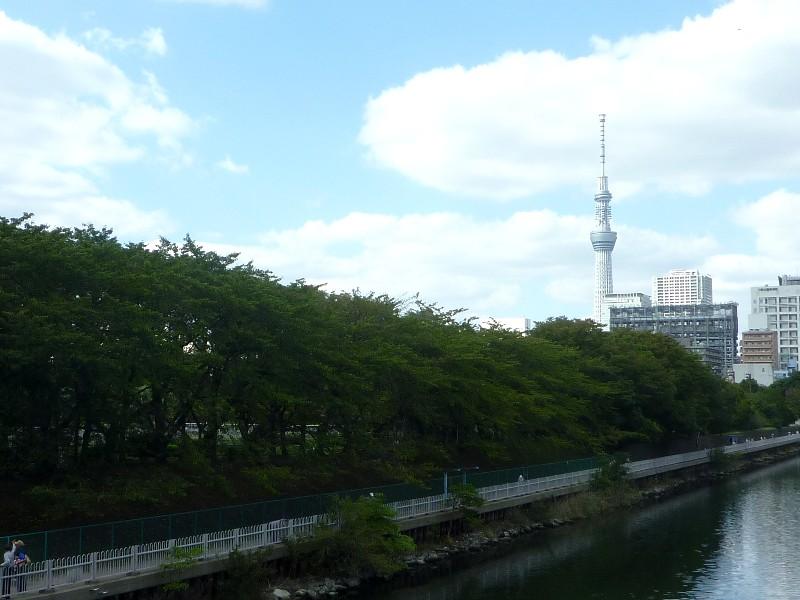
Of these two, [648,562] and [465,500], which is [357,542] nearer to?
[465,500]

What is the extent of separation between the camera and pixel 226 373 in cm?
3456

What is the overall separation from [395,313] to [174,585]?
83.8 ft

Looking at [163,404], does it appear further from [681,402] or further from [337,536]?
[681,402]

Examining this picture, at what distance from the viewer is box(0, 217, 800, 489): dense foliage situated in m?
29.0

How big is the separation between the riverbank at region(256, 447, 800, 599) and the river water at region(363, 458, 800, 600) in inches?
28.6

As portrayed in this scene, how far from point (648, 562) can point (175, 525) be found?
24259 mm

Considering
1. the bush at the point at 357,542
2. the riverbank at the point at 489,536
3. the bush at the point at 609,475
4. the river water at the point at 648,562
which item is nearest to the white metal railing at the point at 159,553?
the bush at the point at 357,542

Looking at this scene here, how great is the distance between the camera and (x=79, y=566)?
81.4 ft

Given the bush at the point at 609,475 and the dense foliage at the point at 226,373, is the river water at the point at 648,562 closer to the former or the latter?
the bush at the point at 609,475

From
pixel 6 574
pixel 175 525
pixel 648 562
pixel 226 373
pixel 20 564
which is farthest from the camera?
pixel 648 562

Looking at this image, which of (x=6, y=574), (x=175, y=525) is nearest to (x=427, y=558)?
(x=175, y=525)

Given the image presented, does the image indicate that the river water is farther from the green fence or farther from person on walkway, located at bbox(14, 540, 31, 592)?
person on walkway, located at bbox(14, 540, 31, 592)

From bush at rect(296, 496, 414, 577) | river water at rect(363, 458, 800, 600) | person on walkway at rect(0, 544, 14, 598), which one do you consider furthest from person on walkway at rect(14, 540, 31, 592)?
river water at rect(363, 458, 800, 600)

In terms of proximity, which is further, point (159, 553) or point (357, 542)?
point (357, 542)
